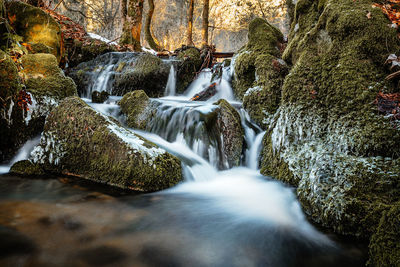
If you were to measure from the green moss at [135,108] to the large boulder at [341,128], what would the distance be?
2.79 meters

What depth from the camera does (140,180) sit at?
316 centimetres

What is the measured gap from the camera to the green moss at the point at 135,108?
17.8 feet

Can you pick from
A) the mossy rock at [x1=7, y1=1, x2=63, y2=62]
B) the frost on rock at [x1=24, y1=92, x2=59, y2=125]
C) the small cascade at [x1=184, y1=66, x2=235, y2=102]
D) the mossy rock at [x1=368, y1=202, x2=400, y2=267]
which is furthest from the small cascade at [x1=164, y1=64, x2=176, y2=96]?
the mossy rock at [x1=368, y1=202, x2=400, y2=267]

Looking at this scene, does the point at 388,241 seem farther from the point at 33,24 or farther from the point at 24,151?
the point at 33,24

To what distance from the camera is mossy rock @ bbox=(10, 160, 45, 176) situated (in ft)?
11.2

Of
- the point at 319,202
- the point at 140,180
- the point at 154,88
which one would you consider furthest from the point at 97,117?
the point at 154,88

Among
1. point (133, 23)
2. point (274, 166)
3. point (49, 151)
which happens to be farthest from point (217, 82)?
point (133, 23)

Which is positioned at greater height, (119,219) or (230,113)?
(230,113)

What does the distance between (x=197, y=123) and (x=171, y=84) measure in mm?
4640

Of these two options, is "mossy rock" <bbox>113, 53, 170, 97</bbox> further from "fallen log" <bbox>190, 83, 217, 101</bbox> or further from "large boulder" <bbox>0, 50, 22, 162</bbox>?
"large boulder" <bbox>0, 50, 22, 162</bbox>

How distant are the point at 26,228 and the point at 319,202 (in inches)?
111

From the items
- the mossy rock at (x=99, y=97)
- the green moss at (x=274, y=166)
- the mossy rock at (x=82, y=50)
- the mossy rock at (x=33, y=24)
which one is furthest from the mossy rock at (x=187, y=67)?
the green moss at (x=274, y=166)

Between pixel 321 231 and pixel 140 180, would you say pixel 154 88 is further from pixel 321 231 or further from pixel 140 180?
pixel 321 231

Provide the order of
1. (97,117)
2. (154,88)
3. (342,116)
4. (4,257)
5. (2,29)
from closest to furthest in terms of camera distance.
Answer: (4,257) < (342,116) < (97,117) < (2,29) < (154,88)
